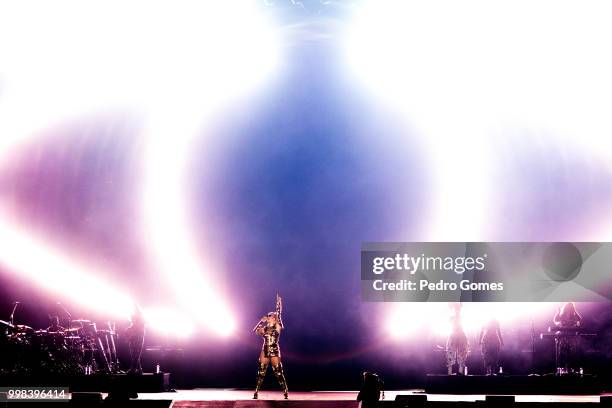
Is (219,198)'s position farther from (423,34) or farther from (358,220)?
(423,34)

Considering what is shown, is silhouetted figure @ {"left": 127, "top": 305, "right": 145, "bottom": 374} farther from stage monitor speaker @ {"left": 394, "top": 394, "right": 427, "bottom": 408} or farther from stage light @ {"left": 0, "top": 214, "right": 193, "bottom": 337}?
stage monitor speaker @ {"left": 394, "top": 394, "right": 427, "bottom": 408}

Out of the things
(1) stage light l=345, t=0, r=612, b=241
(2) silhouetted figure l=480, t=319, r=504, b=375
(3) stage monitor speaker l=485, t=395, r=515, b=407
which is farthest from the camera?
(1) stage light l=345, t=0, r=612, b=241

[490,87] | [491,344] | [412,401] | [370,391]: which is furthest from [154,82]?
[412,401]

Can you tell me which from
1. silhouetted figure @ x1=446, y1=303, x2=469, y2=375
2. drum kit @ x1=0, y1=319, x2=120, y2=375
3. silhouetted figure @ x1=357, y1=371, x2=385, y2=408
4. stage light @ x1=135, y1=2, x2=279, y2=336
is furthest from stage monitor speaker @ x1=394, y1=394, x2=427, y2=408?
drum kit @ x1=0, y1=319, x2=120, y2=375

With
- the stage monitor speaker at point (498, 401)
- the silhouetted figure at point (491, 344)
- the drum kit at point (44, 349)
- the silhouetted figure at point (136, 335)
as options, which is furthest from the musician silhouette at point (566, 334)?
the drum kit at point (44, 349)

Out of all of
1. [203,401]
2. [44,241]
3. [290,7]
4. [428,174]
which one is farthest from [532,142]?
[44,241]

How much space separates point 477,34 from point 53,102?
694 centimetres

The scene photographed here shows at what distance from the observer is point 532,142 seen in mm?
16562
